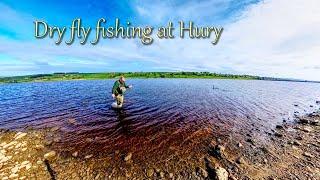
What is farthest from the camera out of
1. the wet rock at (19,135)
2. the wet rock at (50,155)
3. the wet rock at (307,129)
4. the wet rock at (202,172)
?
the wet rock at (307,129)

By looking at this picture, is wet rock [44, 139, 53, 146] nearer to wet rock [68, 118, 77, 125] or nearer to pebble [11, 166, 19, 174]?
pebble [11, 166, 19, 174]

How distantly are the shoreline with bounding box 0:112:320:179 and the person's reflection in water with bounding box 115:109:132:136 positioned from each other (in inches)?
170

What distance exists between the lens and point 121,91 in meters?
27.8

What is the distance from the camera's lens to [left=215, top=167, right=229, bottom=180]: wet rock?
10.2 m

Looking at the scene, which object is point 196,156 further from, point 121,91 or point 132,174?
point 121,91

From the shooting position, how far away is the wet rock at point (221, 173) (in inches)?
402

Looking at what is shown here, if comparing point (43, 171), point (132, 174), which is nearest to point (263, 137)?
point (132, 174)

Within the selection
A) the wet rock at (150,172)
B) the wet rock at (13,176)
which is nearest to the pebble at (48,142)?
the wet rock at (13,176)

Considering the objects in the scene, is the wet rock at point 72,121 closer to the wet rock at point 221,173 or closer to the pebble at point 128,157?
the pebble at point 128,157

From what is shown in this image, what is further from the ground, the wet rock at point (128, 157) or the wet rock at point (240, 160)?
the wet rock at point (240, 160)

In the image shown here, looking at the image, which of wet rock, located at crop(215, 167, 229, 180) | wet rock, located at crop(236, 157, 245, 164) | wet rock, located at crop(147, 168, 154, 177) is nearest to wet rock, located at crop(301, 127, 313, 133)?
wet rock, located at crop(236, 157, 245, 164)

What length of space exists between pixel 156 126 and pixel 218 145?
6812 millimetres

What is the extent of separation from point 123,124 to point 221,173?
11660 millimetres

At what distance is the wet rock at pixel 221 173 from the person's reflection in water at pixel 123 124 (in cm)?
859
